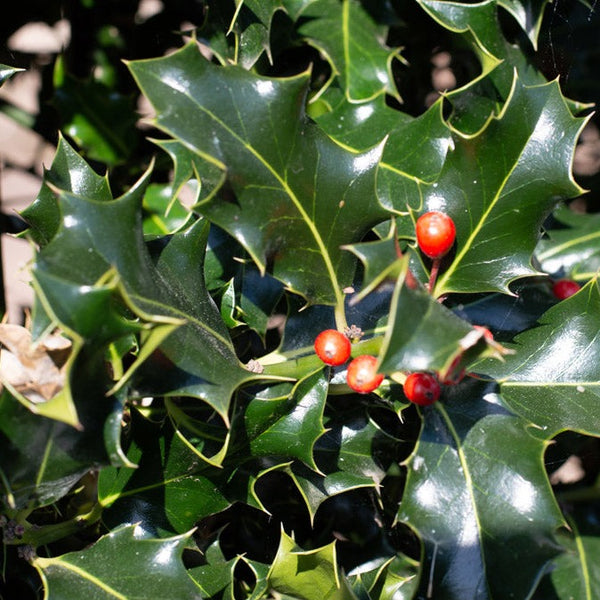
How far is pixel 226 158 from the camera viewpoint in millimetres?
869

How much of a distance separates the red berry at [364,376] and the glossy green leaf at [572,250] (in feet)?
2.31

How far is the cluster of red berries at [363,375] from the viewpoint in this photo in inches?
33.4

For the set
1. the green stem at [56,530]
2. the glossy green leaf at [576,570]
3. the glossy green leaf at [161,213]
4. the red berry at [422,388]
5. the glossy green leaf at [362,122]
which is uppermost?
the glossy green leaf at [362,122]

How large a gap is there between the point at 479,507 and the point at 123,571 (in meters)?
0.44

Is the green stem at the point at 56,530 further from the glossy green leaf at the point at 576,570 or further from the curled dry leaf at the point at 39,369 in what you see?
the glossy green leaf at the point at 576,570

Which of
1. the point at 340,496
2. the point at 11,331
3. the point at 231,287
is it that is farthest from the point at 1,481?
the point at 340,496

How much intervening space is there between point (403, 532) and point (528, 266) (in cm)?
56

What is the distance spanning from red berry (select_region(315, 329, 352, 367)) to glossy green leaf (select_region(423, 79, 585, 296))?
176 mm

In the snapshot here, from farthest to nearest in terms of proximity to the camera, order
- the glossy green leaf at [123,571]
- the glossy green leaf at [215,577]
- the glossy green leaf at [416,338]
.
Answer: the glossy green leaf at [215,577]
the glossy green leaf at [123,571]
the glossy green leaf at [416,338]

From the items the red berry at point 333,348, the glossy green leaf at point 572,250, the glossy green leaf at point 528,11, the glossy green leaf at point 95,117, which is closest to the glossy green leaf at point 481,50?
the glossy green leaf at point 528,11

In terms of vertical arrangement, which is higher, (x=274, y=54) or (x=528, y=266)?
(x=274, y=54)

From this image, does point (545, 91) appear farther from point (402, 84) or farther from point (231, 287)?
point (402, 84)

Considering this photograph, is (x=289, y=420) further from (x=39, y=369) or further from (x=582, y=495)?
(x=582, y=495)

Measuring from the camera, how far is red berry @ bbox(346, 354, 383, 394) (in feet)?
2.78
